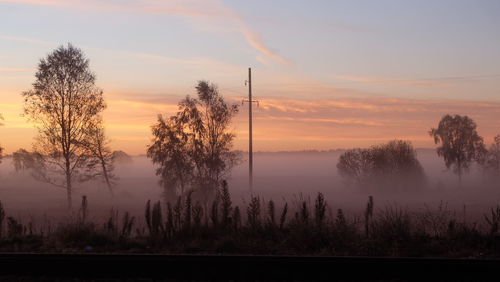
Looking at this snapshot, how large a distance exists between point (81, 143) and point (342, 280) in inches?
1096

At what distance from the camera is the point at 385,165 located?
218 ft

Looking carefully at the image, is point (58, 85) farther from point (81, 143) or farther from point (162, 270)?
point (162, 270)

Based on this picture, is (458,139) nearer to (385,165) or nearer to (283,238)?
(385,165)

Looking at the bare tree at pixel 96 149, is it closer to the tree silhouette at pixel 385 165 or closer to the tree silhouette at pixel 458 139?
the tree silhouette at pixel 385 165

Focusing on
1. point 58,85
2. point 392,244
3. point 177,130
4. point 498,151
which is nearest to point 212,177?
point 177,130

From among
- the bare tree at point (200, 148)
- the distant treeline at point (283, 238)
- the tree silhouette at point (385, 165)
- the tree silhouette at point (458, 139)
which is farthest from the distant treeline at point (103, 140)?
the tree silhouette at point (458, 139)

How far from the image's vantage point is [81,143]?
105 feet

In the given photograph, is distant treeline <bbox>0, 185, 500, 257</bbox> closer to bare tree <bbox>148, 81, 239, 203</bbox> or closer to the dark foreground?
the dark foreground

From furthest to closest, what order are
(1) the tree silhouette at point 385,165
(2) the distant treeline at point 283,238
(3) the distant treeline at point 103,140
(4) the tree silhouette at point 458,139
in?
1. (4) the tree silhouette at point 458,139
2. (1) the tree silhouette at point 385,165
3. (3) the distant treeline at point 103,140
4. (2) the distant treeline at point 283,238

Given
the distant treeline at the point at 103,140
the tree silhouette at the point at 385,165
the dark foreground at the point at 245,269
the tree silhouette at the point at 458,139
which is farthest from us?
the tree silhouette at the point at 458,139

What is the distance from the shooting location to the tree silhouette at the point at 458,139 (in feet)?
236

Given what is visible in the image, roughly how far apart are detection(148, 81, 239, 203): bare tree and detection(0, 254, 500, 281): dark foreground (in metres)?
27.4

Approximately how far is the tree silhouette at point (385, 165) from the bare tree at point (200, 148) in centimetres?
3475

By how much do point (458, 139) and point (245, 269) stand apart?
72854 mm
